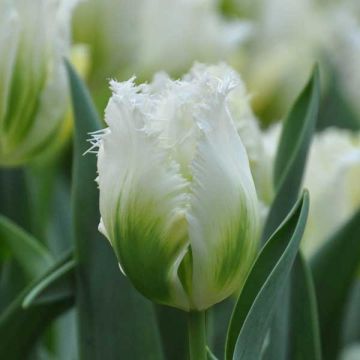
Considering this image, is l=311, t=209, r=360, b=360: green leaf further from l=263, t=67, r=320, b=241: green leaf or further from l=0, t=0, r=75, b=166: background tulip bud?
l=0, t=0, r=75, b=166: background tulip bud

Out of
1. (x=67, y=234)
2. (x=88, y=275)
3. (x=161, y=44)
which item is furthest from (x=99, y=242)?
(x=161, y=44)

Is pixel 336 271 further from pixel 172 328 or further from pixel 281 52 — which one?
pixel 281 52

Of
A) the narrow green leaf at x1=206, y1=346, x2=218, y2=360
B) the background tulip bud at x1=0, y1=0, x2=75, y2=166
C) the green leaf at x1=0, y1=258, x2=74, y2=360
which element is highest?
the background tulip bud at x1=0, y1=0, x2=75, y2=166

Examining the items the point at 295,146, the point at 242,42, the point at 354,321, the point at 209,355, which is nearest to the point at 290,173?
the point at 295,146

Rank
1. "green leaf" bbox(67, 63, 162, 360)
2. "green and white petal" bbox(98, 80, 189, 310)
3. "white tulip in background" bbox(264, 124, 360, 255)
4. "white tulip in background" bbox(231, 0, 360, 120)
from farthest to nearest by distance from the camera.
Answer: "white tulip in background" bbox(231, 0, 360, 120) → "white tulip in background" bbox(264, 124, 360, 255) → "green leaf" bbox(67, 63, 162, 360) → "green and white petal" bbox(98, 80, 189, 310)

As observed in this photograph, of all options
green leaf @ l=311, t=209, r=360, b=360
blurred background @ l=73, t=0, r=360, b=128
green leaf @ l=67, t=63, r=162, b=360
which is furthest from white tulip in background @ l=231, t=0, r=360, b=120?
green leaf @ l=67, t=63, r=162, b=360

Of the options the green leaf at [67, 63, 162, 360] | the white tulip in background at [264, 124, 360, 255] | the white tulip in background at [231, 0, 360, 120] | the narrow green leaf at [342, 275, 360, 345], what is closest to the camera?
the green leaf at [67, 63, 162, 360]

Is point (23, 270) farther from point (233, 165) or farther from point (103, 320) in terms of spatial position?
point (233, 165)
